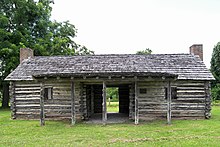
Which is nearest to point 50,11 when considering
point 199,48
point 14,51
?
point 14,51

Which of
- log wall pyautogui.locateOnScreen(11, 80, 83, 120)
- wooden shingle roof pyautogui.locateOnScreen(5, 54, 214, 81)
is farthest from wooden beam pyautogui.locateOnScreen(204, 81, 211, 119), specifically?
log wall pyautogui.locateOnScreen(11, 80, 83, 120)

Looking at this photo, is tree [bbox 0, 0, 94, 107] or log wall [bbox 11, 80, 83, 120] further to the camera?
tree [bbox 0, 0, 94, 107]

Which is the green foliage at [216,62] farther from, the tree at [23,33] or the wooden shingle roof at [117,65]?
the tree at [23,33]

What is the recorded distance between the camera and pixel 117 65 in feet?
60.1

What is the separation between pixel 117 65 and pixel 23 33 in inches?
605

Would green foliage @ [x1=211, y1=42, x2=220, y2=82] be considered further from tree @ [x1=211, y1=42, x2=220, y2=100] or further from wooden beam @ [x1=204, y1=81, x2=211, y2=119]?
wooden beam @ [x1=204, y1=81, x2=211, y2=119]

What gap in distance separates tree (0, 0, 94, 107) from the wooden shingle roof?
6.57m

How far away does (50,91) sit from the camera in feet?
59.0

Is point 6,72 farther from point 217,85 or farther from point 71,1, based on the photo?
point 217,85

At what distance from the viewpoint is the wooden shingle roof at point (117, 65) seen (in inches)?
691

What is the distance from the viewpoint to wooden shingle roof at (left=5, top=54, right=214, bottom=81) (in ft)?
57.6

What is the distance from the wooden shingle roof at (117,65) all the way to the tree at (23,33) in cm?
657

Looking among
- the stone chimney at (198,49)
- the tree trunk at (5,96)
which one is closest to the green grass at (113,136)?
the stone chimney at (198,49)

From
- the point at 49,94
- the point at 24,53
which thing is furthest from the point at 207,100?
the point at 24,53
